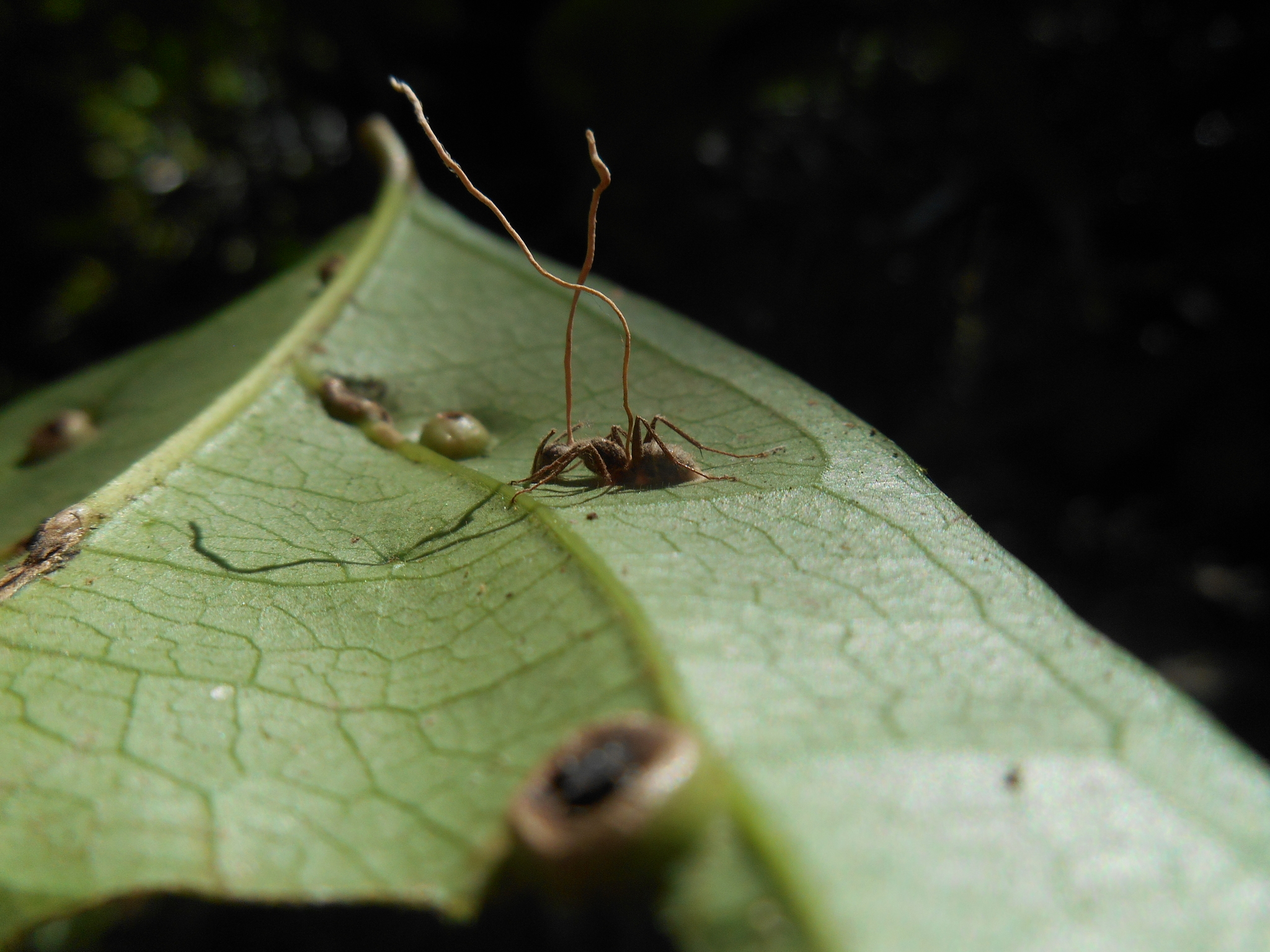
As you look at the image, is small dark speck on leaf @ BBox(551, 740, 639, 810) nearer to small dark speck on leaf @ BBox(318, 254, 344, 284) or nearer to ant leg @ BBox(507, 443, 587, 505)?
ant leg @ BBox(507, 443, 587, 505)

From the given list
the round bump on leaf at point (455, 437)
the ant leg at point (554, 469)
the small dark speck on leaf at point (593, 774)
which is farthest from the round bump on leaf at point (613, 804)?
the round bump on leaf at point (455, 437)

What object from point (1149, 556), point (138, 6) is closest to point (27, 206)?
point (138, 6)

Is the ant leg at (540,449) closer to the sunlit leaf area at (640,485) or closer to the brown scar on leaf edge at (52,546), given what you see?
the sunlit leaf area at (640,485)

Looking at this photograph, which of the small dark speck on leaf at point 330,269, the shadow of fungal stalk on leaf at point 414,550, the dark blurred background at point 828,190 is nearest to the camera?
the shadow of fungal stalk on leaf at point 414,550

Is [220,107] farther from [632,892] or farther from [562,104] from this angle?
[632,892]

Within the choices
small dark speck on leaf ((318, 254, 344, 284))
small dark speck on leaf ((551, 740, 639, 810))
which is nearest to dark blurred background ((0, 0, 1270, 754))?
small dark speck on leaf ((318, 254, 344, 284))
